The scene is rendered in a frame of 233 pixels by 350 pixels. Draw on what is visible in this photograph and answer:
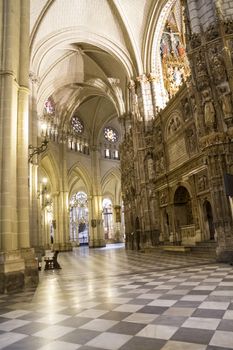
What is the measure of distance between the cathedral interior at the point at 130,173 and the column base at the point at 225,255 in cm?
4

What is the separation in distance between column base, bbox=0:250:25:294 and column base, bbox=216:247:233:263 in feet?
21.2

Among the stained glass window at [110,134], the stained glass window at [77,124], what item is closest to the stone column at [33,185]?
the stained glass window at [77,124]

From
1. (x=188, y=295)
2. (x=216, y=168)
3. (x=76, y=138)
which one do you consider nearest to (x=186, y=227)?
(x=216, y=168)

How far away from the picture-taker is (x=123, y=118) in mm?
24844

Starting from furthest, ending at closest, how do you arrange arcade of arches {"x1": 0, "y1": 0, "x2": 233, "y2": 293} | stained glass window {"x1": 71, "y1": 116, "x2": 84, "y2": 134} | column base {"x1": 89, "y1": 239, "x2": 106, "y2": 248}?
stained glass window {"x1": 71, "y1": 116, "x2": 84, "y2": 134}
column base {"x1": 89, "y1": 239, "x2": 106, "y2": 248}
arcade of arches {"x1": 0, "y1": 0, "x2": 233, "y2": 293}

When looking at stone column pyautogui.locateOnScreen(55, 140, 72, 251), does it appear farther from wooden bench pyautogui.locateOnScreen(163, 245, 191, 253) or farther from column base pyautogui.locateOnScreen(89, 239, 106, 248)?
wooden bench pyautogui.locateOnScreen(163, 245, 191, 253)

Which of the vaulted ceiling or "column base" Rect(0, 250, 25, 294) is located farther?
the vaulted ceiling

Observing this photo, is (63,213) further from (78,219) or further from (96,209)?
(78,219)

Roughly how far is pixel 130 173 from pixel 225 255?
13.4 metres

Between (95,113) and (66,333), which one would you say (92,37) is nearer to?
(95,113)

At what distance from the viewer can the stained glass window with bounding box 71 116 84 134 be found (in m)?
34.7

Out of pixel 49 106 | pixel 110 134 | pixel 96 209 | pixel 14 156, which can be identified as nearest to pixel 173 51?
pixel 49 106

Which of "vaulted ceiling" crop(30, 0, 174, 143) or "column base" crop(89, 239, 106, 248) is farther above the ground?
"vaulted ceiling" crop(30, 0, 174, 143)

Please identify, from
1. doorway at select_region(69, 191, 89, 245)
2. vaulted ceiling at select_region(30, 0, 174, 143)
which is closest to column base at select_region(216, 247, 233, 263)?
vaulted ceiling at select_region(30, 0, 174, 143)
